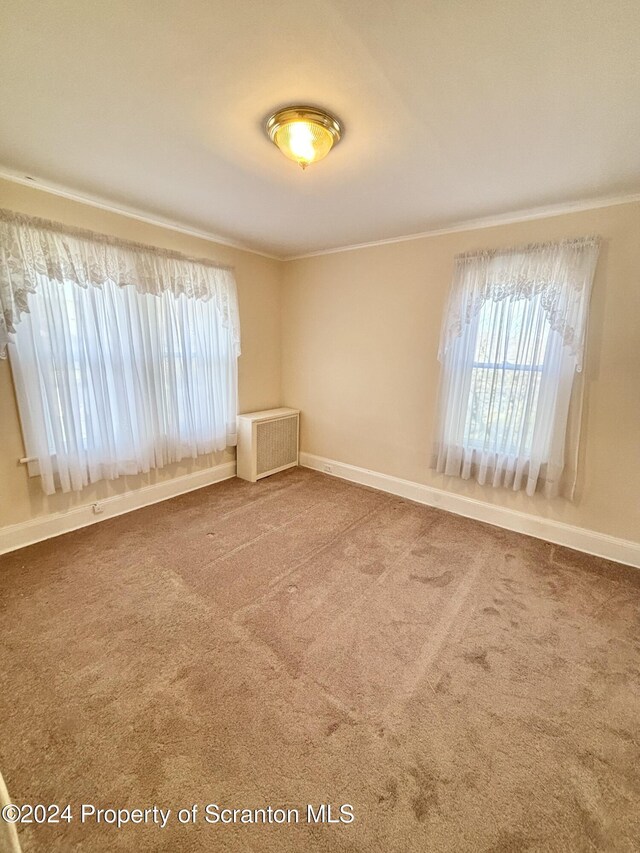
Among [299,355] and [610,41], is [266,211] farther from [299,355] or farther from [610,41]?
[610,41]

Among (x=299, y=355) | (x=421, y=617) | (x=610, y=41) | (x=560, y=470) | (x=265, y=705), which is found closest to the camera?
(x=610, y=41)

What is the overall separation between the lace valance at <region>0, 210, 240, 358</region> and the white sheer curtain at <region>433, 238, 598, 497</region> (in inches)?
90.0

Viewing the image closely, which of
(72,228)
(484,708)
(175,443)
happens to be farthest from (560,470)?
(72,228)

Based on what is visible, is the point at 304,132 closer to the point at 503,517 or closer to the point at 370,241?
the point at 370,241

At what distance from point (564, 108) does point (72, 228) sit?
2.84 meters

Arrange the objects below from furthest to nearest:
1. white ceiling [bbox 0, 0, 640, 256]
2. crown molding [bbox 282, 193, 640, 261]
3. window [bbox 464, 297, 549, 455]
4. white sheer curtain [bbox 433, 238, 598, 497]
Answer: window [bbox 464, 297, 549, 455]
white sheer curtain [bbox 433, 238, 598, 497]
crown molding [bbox 282, 193, 640, 261]
white ceiling [bbox 0, 0, 640, 256]

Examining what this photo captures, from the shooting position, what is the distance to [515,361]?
2570 millimetres

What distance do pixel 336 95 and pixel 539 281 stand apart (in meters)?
1.85

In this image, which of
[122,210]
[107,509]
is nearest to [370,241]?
[122,210]

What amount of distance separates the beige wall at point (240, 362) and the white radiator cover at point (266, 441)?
8.9 inches

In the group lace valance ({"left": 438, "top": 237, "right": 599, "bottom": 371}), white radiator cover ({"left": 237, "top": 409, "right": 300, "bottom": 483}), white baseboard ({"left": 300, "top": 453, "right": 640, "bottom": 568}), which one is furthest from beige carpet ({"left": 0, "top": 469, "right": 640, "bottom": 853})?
lace valance ({"left": 438, "top": 237, "right": 599, "bottom": 371})

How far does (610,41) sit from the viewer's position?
1.10 meters

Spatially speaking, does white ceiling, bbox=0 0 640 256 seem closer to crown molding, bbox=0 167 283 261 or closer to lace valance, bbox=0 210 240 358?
crown molding, bbox=0 167 283 261

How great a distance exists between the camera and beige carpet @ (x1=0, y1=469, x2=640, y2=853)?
42.0 inches
